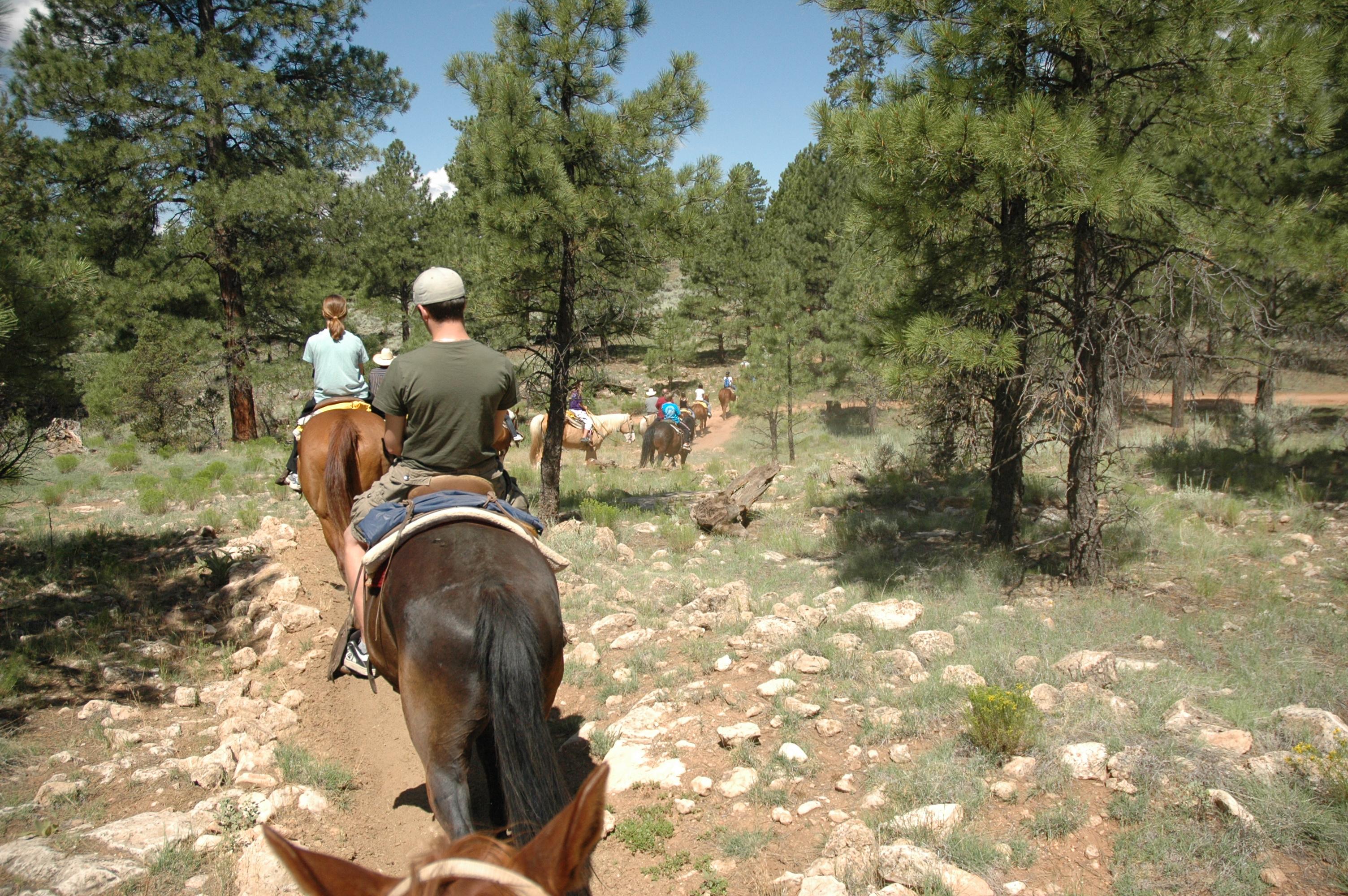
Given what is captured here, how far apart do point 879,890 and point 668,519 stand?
8.67 metres

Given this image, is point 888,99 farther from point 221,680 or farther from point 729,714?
point 221,680

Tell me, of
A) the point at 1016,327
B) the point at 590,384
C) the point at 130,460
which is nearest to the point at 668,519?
the point at 590,384

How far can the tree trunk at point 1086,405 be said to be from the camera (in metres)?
7.59

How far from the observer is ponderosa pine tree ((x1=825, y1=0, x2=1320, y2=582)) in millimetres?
6676

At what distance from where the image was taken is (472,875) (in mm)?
1410

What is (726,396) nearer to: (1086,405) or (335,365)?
(1086,405)

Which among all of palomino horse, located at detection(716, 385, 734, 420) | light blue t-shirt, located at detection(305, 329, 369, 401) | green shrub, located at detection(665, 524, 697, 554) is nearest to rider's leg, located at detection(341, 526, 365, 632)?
light blue t-shirt, located at detection(305, 329, 369, 401)

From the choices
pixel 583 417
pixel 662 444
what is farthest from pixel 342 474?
pixel 583 417

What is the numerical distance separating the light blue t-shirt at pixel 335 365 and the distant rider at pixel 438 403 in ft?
11.8

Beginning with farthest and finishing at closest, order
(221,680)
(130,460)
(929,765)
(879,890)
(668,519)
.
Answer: (130,460)
(668,519)
(221,680)
(929,765)
(879,890)

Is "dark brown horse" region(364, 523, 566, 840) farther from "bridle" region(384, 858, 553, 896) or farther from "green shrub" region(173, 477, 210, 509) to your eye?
"green shrub" region(173, 477, 210, 509)

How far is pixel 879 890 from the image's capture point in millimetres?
3385

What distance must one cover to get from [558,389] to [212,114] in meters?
11.3

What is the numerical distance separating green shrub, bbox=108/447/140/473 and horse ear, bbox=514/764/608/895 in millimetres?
18012
